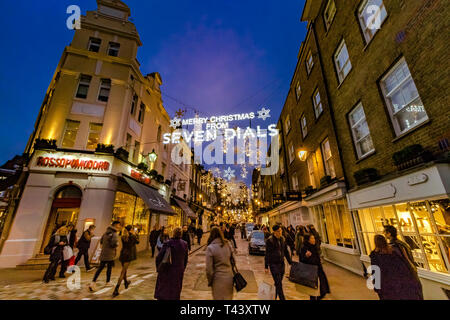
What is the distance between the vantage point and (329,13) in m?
10.3

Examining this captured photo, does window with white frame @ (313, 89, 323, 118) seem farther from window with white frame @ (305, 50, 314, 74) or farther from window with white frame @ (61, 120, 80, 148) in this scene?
window with white frame @ (61, 120, 80, 148)

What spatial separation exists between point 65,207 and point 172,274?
32.2ft

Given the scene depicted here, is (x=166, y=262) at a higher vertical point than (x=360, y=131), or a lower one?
lower

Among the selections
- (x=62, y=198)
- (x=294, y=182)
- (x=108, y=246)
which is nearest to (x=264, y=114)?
(x=108, y=246)

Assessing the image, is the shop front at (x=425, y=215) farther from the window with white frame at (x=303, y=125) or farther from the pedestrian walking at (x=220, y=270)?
the window with white frame at (x=303, y=125)

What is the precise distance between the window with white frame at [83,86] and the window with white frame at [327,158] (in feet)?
50.5

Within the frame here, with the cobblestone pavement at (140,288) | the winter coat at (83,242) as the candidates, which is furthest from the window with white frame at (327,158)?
the winter coat at (83,242)

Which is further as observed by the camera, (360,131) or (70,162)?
(70,162)

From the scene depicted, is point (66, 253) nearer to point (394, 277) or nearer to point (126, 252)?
point (126, 252)

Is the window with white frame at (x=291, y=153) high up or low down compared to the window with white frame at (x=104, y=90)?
down

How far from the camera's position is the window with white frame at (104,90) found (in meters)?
12.4
